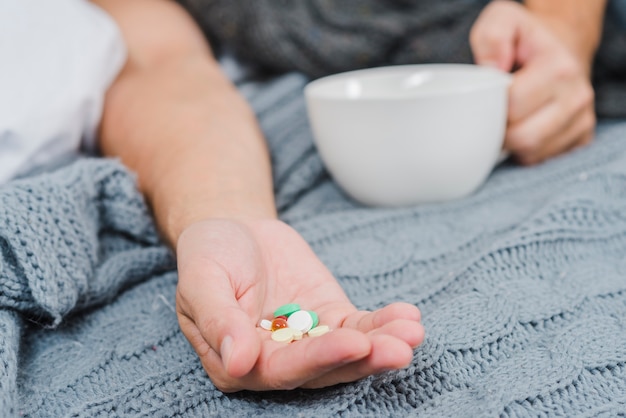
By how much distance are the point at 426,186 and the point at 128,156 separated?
395mm

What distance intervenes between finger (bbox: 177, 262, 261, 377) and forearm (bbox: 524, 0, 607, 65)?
0.74 metres

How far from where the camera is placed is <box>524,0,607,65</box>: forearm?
96 centimetres

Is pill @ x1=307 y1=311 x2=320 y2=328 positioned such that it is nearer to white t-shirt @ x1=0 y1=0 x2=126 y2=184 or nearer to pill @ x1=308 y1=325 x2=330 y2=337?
pill @ x1=308 y1=325 x2=330 y2=337

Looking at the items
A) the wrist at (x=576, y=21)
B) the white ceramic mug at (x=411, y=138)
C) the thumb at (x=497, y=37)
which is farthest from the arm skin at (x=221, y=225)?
the wrist at (x=576, y=21)

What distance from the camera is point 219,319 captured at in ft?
1.38

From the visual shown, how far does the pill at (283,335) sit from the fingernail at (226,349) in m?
0.05

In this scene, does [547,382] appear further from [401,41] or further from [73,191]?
[401,41]

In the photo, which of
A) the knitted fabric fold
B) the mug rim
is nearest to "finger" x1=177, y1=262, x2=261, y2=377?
the knitted fabric fold

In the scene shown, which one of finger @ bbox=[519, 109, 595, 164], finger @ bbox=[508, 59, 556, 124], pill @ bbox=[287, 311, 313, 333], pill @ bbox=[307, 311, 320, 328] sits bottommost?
finger @ bbox=[519, 109, 595, 164]

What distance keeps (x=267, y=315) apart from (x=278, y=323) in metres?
0.04

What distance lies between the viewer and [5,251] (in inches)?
20.6

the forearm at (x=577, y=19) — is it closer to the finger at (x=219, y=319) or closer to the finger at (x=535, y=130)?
the finger at (x=535, y=130)

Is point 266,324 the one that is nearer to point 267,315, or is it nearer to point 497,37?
point 267,315

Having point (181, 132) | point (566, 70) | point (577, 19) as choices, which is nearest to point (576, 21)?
point (577, 19)
